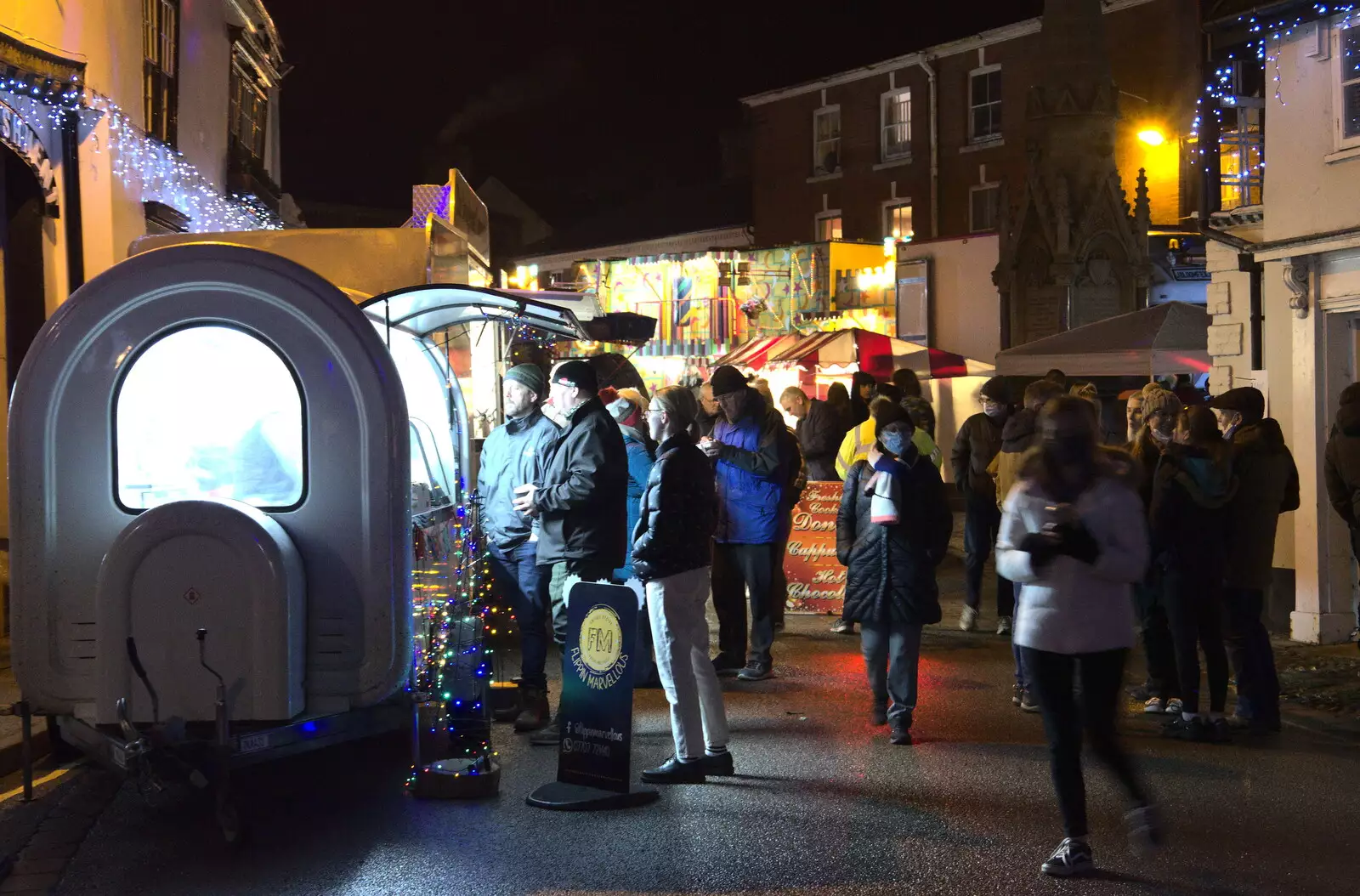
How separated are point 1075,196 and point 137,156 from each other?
63.7 feet

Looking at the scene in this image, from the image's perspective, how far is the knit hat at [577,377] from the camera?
7781mm

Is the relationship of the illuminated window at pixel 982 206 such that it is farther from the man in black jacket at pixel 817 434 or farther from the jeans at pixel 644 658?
the jeans at pixel 644 658

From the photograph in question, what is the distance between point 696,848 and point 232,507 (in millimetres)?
2507

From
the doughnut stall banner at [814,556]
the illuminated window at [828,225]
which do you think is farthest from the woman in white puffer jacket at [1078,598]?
the illuminated window at [828,225]

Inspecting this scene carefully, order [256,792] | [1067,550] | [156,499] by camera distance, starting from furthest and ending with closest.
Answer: [256,792] < [156,499] < [1067,550]

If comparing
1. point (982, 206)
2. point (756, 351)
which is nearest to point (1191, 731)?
point (756, 351)

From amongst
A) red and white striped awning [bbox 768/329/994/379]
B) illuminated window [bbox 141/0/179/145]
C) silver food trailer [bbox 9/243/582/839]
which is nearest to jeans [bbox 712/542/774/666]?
silver food trailer [bbox 9/243/582/839]

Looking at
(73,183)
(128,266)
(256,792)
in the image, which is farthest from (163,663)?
(73,183)

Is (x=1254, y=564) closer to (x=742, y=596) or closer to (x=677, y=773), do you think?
(x=677, y=773)

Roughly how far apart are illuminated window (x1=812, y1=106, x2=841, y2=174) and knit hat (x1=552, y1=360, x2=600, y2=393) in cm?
3083

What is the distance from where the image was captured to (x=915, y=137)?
116ft

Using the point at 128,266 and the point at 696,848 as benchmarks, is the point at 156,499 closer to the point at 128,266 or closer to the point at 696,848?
the point at 128,266

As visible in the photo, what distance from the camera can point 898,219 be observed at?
118ft

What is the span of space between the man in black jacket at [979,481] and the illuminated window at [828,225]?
1069 inches
